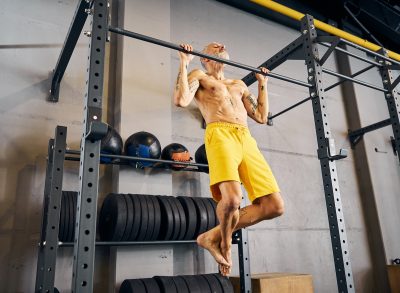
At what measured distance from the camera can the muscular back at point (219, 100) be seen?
216cm

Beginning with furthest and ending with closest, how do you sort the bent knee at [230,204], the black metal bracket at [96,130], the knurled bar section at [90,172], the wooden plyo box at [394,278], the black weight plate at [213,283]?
1. the wooden plyo box at [394,278]
2. the black weight plate at [213,283]
3. the bent knee at [230,204]
4. the black metal bracket at [96,130]
5. the knurled bar section at [90,172]

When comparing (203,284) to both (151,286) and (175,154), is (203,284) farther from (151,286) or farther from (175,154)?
(175,154)

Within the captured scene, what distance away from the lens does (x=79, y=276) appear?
1.28 m

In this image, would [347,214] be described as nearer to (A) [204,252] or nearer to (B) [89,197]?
(A) [204,252]

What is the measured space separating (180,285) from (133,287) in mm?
342

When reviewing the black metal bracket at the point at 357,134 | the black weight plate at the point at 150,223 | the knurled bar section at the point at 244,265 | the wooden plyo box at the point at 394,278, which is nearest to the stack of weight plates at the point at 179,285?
the knurled bar section at the point at 244,265

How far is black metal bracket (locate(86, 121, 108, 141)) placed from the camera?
4.64 ft

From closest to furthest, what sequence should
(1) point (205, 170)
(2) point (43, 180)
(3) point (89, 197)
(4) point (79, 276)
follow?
1. (4) point (79, 276)
2. (3) point (89, 197)
3. (2) point (43, 180)
4. (1) point (205, 170)

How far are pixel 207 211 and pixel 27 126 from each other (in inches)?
64.8

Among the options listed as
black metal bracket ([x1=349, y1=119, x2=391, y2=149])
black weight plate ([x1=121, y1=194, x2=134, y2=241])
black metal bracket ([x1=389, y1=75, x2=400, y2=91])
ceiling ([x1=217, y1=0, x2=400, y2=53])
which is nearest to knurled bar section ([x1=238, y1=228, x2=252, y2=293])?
black weight plate ([x1=121, y1=194, x2=134, y2=241])

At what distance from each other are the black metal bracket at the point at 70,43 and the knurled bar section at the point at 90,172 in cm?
31

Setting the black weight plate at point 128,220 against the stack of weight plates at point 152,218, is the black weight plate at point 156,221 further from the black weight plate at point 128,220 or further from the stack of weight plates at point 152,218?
the black weight plate at point 128,220

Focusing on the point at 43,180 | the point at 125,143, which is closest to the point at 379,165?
the point at 125,143

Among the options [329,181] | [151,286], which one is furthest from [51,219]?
[329,181]
